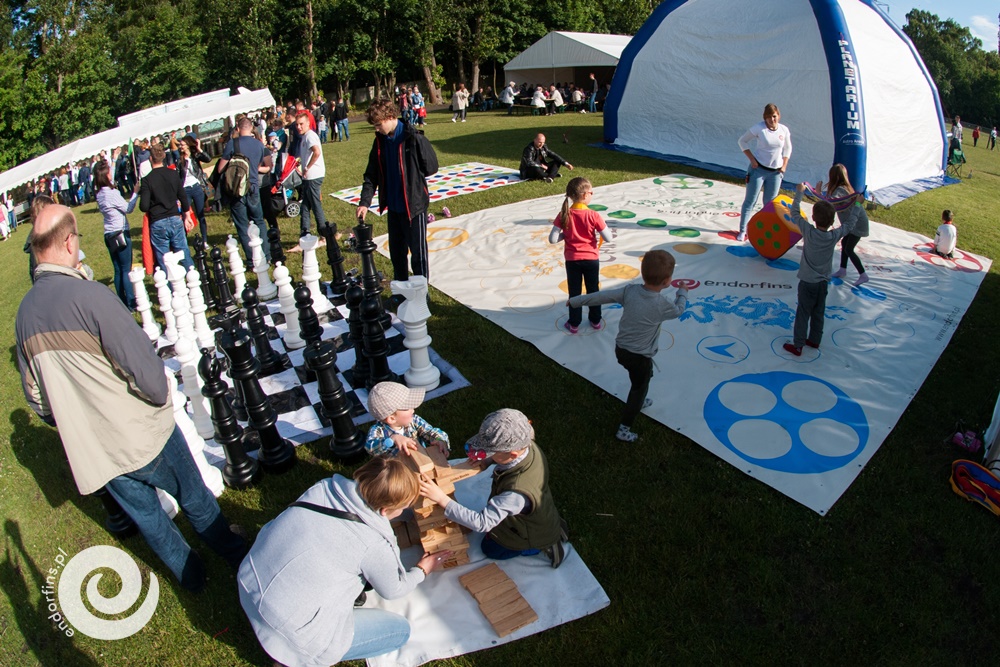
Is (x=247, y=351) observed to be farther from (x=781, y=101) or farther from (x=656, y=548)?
(x=781, y=101)

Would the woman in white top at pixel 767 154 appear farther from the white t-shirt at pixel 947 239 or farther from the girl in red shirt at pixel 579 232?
the girl in red shirt at pixel 579 232

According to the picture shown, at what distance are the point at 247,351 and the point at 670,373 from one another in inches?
117

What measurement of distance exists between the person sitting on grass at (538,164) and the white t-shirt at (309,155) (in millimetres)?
4408

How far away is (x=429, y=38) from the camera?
33312 mm

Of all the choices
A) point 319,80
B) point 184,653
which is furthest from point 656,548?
point 319,80

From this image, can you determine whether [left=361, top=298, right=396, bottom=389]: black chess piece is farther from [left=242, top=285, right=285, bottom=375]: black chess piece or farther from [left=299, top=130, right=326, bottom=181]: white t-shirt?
[left=299, top=130, right=326, bottom=181]: white t-shirt

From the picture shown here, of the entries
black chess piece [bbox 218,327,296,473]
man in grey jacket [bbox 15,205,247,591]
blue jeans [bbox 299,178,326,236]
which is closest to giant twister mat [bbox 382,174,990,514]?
blue jeans [bbox 299,178,326,236]

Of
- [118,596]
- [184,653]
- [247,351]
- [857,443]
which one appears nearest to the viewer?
[184,653]

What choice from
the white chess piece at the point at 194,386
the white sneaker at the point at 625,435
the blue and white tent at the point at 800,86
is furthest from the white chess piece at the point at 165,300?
the blue and white tent at the point at 800,86

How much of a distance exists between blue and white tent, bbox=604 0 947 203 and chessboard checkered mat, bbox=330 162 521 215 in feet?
12.0

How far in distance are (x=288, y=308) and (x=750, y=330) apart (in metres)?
3.96

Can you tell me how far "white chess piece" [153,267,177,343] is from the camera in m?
4.84

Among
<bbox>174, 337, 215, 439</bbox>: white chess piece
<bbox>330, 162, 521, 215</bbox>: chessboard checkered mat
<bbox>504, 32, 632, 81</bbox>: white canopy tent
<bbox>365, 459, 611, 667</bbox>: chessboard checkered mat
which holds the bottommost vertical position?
<bbox>365, 459, 611, 667</bbox>: chessboard checkered mat

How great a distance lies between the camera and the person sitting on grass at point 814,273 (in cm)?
437
